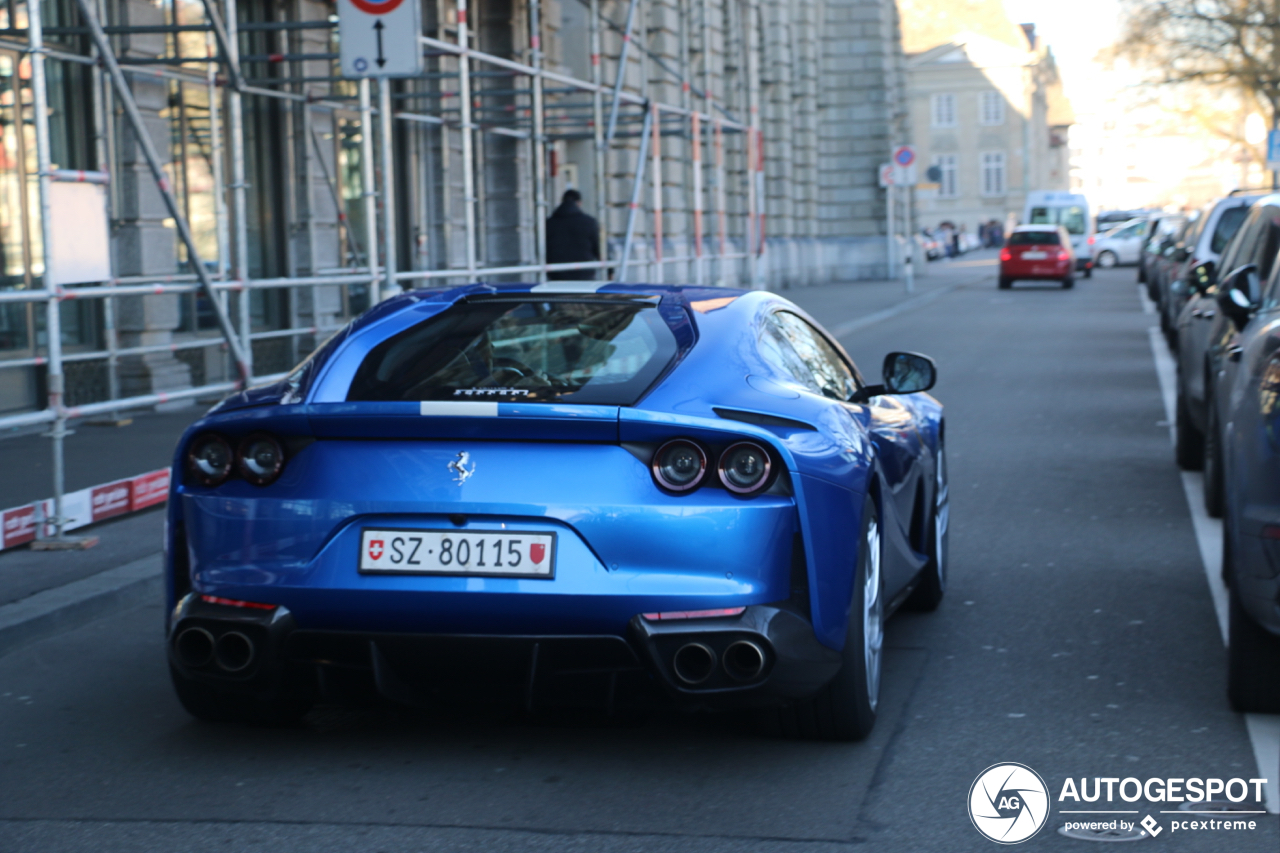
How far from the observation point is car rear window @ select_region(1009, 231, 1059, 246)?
40594mm

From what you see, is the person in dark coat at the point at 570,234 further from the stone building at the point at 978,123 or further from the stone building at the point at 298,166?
the stone building at the point at 978,123

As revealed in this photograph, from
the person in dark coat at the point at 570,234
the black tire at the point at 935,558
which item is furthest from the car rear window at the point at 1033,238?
the black tire at the point at 935,558

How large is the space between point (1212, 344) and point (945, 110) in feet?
346

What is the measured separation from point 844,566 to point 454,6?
17645 millimetres

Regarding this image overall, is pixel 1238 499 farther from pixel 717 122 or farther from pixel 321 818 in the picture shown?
pixel 717 122

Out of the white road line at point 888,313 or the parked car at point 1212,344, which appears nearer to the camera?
the parked car at point 1212,344

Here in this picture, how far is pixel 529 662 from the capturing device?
417cm

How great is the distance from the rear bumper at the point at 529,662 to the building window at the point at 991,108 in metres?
110

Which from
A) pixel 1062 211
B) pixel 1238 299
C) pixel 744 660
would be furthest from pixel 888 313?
pixel 1062 211

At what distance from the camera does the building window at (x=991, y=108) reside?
109688 mm

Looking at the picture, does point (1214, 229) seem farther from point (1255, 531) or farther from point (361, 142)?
point (1255, 531)

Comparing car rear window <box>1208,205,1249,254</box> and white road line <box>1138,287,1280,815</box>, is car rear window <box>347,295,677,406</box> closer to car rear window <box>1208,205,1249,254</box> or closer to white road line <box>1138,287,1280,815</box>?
white road line <box>1138,287,1280,815</box>

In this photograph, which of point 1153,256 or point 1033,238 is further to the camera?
point 1033,238

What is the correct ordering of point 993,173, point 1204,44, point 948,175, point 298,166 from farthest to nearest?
point 948,175 → point 993,173 → point 1204,44 → point 298,166
